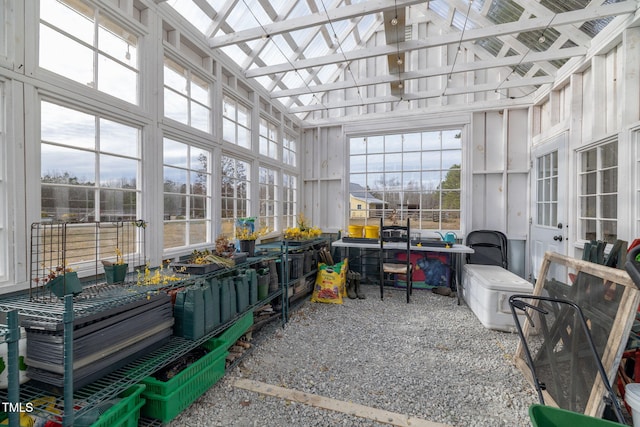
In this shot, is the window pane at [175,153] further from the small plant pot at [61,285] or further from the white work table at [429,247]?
the white work table at [429,247]

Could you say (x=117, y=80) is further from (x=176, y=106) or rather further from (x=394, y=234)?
(x=394, y=234)

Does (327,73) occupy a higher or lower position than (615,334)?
higher

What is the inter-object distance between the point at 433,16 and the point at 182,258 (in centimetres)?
607

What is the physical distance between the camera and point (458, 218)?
5.39 m

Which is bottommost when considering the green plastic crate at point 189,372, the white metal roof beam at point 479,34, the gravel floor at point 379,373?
the gravel floor at point 379,373

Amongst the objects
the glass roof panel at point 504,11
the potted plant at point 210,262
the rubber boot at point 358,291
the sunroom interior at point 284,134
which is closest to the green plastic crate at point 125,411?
the sunroom interior at point 284,134

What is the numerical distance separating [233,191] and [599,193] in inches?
185

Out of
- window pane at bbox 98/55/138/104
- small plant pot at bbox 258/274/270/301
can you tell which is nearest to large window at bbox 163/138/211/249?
window pane at bbox 98/55/138/104

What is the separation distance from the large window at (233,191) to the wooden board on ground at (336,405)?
193 cm

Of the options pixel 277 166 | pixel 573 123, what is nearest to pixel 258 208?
pixel 277 166

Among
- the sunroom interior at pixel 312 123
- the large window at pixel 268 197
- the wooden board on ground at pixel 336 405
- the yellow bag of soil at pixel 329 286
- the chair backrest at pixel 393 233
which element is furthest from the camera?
the large window at pixel 268 197

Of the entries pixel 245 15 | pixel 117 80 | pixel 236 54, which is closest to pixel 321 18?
pixel 245 15

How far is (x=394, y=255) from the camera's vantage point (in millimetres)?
5480

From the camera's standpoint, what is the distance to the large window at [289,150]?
5672mm
